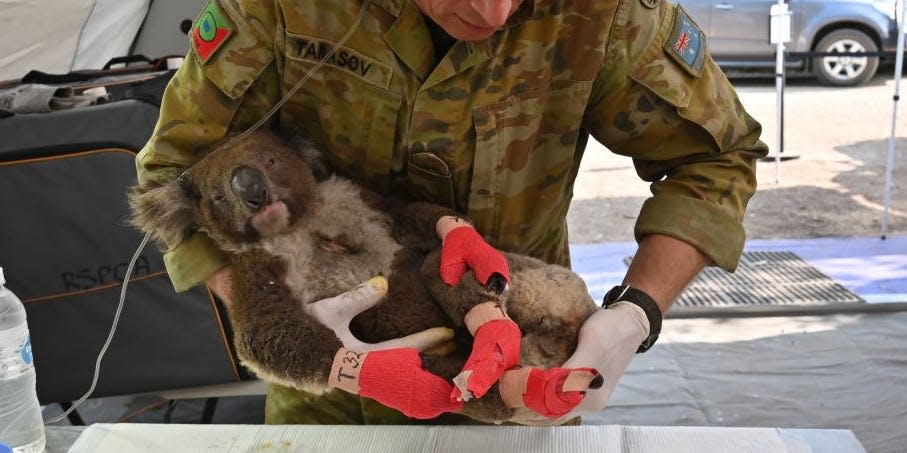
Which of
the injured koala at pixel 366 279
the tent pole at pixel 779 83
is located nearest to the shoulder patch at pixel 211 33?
the injured koala at pixel 366 279

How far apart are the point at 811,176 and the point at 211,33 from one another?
14.0 ft

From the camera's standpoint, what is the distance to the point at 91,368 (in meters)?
2.28

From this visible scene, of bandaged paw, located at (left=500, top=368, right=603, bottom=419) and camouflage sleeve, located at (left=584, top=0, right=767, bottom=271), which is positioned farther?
camouflage sleeve, located at (left=584, top=0, right=767, bottom=271)

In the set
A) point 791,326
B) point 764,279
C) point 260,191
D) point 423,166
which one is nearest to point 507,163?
point 423,166

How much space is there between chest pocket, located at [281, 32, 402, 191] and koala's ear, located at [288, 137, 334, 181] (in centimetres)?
4

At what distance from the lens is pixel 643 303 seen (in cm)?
123

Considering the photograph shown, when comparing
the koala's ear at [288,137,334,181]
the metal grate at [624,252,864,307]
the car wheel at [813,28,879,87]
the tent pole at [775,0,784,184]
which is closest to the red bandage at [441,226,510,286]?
the koala's ear at [288,137,334,181]

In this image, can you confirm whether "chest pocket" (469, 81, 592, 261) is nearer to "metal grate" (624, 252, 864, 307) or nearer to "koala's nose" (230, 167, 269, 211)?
"koala's nose" (230, 167, 269, 211)

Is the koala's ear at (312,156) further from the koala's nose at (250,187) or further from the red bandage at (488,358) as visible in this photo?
the red bandage at (488,358)

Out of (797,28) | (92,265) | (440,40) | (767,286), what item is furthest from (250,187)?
(797,28)

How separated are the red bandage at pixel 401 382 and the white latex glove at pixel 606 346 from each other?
113 mm

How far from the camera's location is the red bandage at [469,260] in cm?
107

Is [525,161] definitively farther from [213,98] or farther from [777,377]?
[777,377]

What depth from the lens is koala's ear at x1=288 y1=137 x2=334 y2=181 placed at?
1.23 metres
